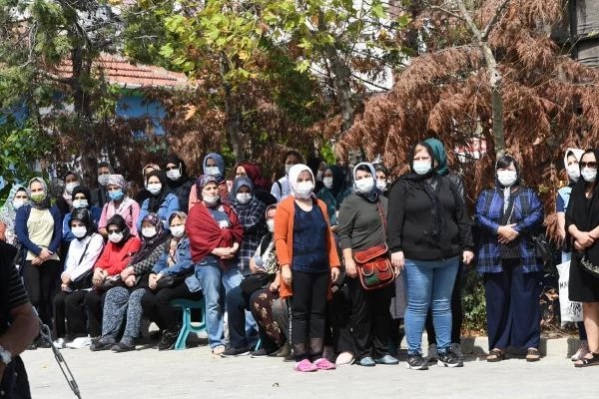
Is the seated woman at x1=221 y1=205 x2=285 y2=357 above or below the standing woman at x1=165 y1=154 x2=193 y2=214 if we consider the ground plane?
below

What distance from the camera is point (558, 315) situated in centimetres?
1353

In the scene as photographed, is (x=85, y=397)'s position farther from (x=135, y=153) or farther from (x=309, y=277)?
(x=135, y=153)

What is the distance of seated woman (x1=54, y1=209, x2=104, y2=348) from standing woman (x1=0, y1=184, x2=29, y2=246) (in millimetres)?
885

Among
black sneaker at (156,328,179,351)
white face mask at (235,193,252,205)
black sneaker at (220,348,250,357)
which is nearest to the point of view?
black sneaker at (220,348,250,357)

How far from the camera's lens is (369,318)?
12.9 metres

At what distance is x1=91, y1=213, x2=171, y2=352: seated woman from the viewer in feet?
48.7

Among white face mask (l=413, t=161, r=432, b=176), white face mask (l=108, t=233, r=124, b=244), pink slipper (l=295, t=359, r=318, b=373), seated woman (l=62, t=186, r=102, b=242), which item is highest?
white face mask (l=413, t=161, r=432, b=176)

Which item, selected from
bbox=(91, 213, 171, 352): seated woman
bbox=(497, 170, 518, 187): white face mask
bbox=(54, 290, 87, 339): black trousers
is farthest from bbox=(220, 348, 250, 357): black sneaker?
bbox=(497, 170, 518, 187): white face mask

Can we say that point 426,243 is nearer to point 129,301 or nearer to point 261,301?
point 261,301

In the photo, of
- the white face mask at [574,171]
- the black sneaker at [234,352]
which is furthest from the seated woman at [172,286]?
the white face mask at [574,171]

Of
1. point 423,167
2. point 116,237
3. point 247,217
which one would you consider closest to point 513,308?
point 423,167

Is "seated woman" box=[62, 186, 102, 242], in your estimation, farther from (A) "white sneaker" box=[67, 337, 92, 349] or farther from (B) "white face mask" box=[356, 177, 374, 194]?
(B) "white face mask" box=[356, 177, 374, 194]

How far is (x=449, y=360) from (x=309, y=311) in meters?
1.39

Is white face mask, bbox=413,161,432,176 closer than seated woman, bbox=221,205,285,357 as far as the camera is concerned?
Yes
